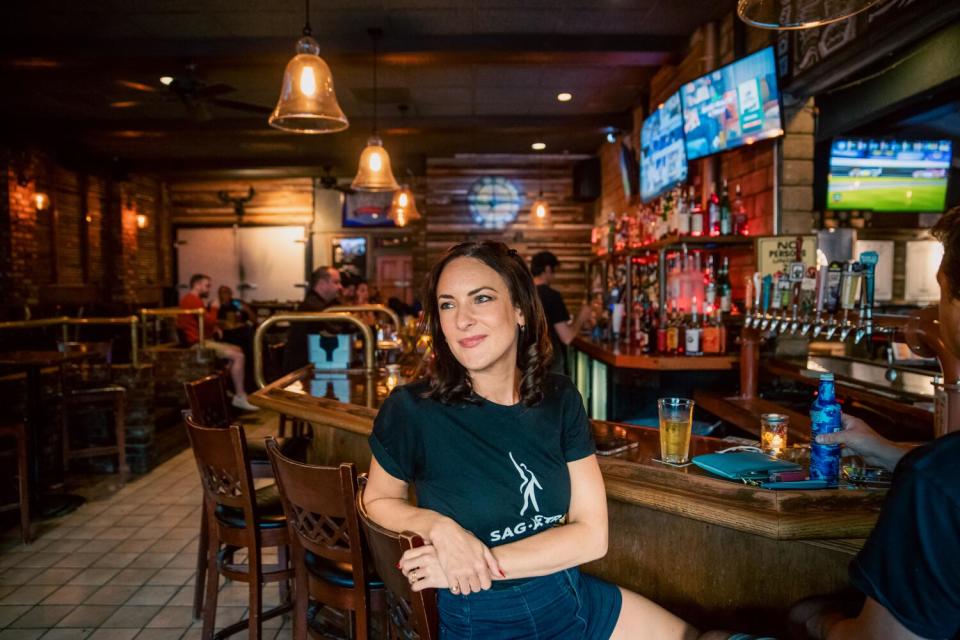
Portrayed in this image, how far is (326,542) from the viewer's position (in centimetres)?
183

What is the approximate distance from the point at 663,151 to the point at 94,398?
5026 mm

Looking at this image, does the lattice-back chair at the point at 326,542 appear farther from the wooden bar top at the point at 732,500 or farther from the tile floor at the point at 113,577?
the tile floor at the point at 113,577

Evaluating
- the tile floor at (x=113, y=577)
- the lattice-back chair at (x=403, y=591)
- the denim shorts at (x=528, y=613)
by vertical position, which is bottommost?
the tile floor at (x=113, y=577)

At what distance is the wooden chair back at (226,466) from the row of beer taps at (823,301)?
7.12 feet

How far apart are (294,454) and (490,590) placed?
6.16 ft

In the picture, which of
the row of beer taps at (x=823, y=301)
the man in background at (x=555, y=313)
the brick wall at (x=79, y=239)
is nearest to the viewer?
the row of beer taps at (x=823, y=301)

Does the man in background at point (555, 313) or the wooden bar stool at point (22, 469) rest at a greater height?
the man in background at point (555, 313)

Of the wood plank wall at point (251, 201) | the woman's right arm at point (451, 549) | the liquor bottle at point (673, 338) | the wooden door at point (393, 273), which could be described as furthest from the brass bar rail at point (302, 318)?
the wood plank wall at point (251, 201)

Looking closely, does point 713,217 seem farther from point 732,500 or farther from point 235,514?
point 235,514

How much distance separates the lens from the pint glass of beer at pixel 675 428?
5.83ft

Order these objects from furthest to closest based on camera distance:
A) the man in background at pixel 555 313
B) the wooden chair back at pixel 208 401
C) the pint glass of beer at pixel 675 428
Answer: the man in background at pixel 555 313, the wooden chair back at pixel 208 401, the pint glass of beer at pixel 675 428

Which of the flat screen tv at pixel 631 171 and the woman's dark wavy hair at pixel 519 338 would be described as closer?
the woman's dark wavy hair at pixel 519 338

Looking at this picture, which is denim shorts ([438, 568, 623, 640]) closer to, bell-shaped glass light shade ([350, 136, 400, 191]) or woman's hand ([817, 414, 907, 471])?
woman's hand ([817, 414, 907, 471])

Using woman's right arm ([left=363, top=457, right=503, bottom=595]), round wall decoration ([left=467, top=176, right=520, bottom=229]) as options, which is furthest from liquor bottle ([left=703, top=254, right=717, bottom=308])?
round wall decoration ([left=467, top=176, right=520, bottom=229])
